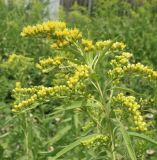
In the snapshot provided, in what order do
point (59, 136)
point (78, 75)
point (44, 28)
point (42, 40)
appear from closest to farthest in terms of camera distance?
point (78, 75) < point (44, 28) < point (59, 136) < point (42, 40)

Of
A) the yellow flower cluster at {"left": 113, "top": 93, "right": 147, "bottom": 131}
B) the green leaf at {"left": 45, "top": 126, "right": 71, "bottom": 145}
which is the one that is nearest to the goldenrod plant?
the yellow flower cluster at {"left": 113, "top": 93, "right": 147, "bottom": 131}

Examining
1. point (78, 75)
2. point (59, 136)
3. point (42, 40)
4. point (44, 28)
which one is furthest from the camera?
point (42, 40)

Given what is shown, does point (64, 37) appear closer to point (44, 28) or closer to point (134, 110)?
point (44, 28)

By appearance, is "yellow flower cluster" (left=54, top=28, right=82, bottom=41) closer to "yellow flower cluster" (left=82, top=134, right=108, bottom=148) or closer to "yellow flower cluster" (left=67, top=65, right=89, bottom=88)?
"yellow flower cluster" (left=67, top=65, right=89, bottom=88)

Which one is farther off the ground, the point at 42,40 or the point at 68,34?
the point at 68,34

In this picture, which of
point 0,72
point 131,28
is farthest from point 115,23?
point 0,72

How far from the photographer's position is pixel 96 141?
2.16 metres

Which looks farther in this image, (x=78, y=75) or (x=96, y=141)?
(x=96, y=141)

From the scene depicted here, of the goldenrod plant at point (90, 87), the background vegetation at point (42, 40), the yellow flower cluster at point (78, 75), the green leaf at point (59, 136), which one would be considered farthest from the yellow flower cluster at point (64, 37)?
the background vegetation at point (42, 40)

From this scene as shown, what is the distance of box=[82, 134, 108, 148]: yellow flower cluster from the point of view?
Answer: 2.12 meters

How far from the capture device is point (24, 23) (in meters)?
7.84

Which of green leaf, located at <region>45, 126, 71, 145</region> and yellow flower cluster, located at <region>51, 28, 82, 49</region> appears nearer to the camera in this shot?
yellow flower cluster, located at <region>51, 28, 82, 49</region>

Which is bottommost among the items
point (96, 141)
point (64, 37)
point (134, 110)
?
point (96, 141)

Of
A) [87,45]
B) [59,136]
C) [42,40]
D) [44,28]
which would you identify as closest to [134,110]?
[87,45]
